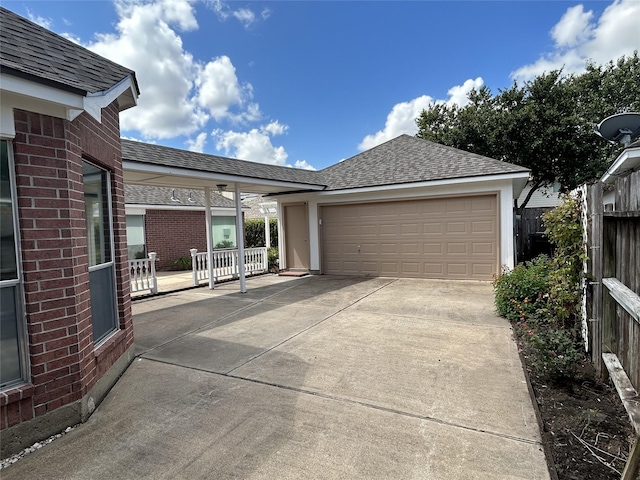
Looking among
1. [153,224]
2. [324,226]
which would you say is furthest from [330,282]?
[153,224]

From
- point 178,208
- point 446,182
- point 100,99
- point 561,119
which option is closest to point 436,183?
point 446,182

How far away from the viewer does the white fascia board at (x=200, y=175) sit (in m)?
6.47

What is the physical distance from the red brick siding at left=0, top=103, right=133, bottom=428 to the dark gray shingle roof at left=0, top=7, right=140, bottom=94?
364 millimetres

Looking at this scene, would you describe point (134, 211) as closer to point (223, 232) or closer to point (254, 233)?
point (223, 232)

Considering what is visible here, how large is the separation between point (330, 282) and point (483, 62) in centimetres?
1344

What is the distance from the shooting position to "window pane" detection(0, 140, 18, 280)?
2.53m

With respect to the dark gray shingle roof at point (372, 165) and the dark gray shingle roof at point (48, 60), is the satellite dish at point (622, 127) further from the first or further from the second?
the dark gray shingle roof at point (48, 60)

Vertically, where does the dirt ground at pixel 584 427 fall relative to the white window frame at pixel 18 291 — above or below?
below

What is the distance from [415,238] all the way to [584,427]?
7914 mm

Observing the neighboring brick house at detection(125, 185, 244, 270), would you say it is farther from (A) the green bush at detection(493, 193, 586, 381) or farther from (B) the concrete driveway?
(A) the green bush at detection(493, 193, 586, 381)

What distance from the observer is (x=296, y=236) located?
1280cm

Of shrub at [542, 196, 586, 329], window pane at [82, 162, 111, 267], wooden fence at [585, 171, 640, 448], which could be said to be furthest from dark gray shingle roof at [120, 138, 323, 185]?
wooden fence at [585, 171, 640, 448]

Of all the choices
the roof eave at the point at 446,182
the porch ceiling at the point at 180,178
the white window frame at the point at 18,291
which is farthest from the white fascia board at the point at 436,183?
the white window frame at the point at 18,291

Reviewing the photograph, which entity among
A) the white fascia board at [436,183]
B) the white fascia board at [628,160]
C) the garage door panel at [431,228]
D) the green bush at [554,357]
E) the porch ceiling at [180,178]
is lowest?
the green bush at [554,357]
